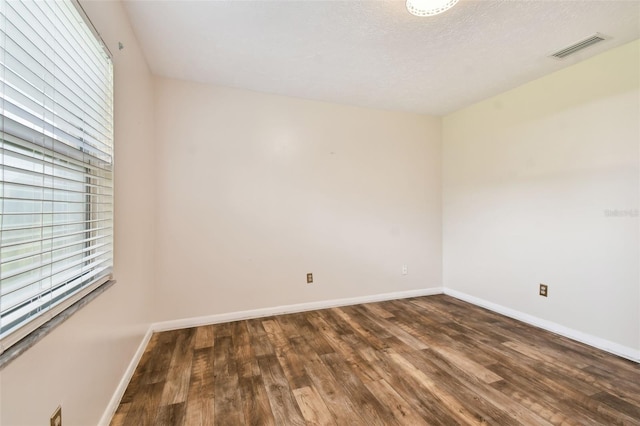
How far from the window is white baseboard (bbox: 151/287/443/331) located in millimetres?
1428

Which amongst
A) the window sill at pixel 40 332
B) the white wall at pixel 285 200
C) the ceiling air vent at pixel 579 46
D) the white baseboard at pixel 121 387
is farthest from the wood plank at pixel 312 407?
the ceiling air vent at pixel 579 46

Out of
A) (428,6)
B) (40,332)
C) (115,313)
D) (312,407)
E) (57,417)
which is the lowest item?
(312,407)

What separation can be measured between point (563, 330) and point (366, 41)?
3005 millimetres

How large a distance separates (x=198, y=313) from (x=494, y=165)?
352cm

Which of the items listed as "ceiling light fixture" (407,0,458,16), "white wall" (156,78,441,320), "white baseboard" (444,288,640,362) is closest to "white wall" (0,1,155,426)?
"white wall" (156,78,441,320)

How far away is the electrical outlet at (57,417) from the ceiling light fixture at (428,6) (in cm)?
247

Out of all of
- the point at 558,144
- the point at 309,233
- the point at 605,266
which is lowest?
the point at 605,266

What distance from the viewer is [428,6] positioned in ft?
5.18

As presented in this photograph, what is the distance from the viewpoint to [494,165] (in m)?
3.11

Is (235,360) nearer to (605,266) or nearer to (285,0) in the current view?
(285,0)

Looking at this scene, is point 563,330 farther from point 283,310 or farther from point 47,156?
point 47,156

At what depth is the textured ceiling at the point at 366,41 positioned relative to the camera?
1.74 metres

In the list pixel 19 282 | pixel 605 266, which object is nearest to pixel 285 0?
pixel 19 282

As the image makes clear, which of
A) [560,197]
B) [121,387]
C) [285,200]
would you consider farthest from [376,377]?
[560,197]
